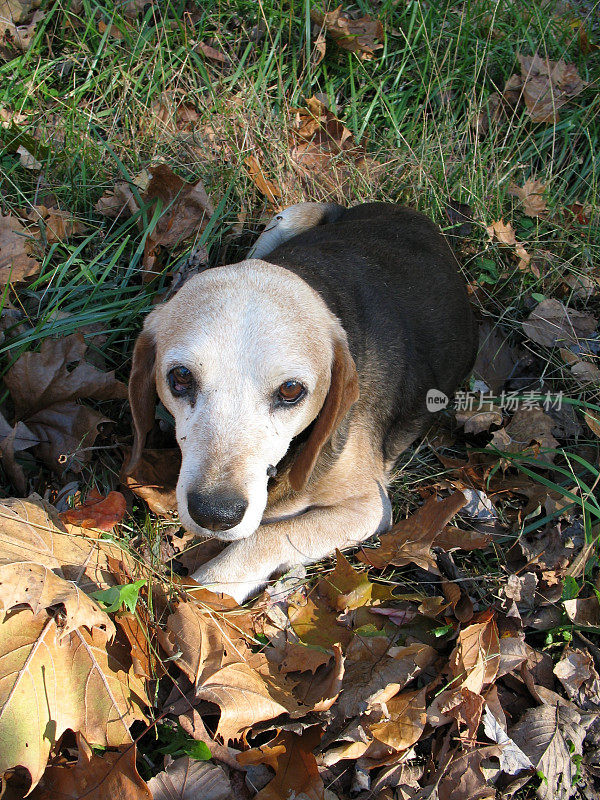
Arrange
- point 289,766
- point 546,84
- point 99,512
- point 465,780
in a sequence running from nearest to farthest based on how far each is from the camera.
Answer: point 289,766
point 465,780
point 99,512
point 546,84

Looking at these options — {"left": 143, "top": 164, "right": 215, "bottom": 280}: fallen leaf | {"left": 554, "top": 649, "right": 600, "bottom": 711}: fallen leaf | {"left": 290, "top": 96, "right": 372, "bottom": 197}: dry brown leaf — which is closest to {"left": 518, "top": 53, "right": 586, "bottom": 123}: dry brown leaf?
{"left": 290, "top": 96, "right": 372, "bottom": 197}: dry brown leaf

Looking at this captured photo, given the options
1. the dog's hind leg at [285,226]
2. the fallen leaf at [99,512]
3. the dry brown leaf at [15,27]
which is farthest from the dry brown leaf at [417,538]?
the dry brown leaf at [15,27]

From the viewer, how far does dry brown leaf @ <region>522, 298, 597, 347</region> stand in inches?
180

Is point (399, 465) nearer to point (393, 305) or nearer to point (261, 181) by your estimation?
point (393, 305)

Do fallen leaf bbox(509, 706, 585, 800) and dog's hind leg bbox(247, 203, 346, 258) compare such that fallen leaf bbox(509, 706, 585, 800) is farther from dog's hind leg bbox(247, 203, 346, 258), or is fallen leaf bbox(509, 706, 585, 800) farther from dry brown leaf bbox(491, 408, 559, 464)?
dog's hind leg bbox(247, 203, 346, 258)

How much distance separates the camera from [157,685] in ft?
8.59

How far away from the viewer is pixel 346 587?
3229mm

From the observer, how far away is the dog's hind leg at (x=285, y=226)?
4590 mm

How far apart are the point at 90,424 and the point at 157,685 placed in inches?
56.3

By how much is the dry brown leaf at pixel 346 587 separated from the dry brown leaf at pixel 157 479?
2.84ft

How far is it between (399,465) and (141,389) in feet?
5.25

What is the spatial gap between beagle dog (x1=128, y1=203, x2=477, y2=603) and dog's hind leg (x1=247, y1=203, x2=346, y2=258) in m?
0.05

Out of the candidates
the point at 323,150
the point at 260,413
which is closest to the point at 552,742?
the point at 260,413

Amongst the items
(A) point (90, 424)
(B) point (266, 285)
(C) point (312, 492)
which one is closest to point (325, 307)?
(B) point (266, 285)
